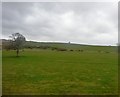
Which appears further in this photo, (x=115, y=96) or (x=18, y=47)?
(x=18, y=47)

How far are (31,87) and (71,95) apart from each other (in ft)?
13.6

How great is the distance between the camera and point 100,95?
14344 millimetres

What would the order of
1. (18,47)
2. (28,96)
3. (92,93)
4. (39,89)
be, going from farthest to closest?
(18,47) < (39,89) < (92,93) < (28,96)

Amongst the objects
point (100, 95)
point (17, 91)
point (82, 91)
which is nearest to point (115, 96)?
point (100, 95)

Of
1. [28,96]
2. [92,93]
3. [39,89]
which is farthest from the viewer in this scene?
[39,89]

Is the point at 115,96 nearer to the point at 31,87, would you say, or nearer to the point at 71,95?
the point at 71,95

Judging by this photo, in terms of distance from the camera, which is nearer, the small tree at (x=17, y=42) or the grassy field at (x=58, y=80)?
the grassy field at (x=58, y=80)

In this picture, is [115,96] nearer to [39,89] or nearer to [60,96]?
[60,96]

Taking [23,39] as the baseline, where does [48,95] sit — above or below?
below

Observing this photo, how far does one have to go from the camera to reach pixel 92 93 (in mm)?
15055

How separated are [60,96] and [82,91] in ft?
8.61

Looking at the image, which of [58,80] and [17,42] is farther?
[17,42]

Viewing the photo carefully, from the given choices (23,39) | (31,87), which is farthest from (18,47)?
(31,87)

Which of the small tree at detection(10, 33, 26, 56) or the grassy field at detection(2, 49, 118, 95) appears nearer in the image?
the grassy field at detection(2, 49, 118, 95)
